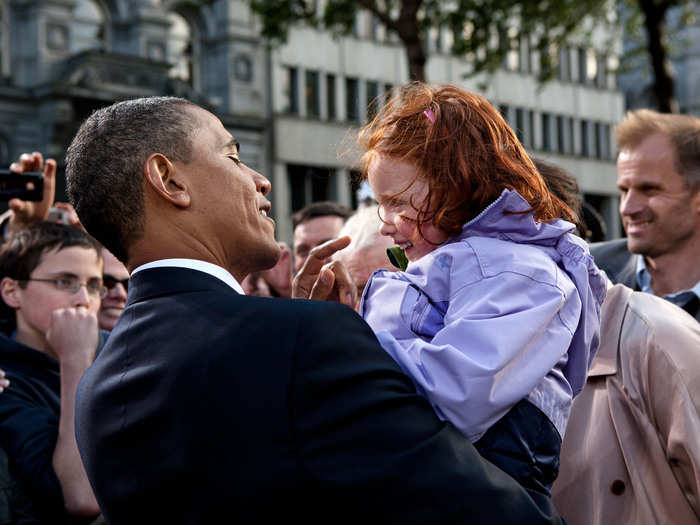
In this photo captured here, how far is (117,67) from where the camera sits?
28.1 meters

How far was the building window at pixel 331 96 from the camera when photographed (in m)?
36.7

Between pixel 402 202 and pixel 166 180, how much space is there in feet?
1.99

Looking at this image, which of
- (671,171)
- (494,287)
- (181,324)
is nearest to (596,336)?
(494,287)

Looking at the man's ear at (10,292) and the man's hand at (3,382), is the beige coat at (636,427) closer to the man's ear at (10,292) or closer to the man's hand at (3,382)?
the man's hand at (3,382)

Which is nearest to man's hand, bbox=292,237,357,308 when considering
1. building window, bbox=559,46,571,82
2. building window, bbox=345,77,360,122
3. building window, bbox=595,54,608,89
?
building window, bbox=345,77,360,122

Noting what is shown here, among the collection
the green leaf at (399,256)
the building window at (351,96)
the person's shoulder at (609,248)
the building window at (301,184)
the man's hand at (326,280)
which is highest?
the green leaf at (399,256)

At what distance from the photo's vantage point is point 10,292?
470 cm

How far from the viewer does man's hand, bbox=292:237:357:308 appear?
3025 millimetres

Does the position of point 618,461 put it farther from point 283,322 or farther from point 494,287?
point 283,322

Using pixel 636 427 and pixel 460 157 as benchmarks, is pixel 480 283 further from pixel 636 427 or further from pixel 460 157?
pixel 636 427

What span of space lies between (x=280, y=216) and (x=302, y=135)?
10.1ft

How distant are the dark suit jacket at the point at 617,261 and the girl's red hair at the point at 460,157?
279cm

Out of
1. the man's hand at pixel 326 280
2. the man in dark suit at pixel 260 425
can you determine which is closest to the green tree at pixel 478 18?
→ the man's hand at pixel 326 280

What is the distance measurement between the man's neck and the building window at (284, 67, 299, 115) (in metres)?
30.2
